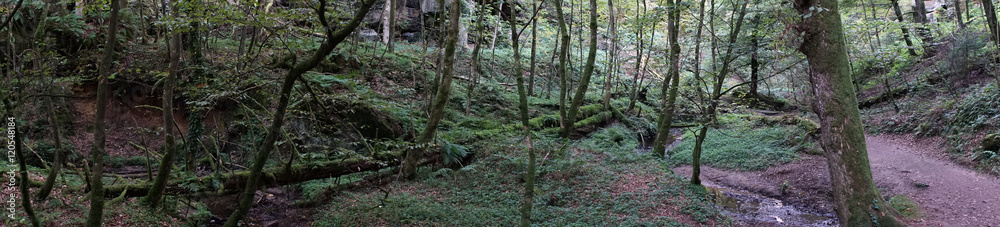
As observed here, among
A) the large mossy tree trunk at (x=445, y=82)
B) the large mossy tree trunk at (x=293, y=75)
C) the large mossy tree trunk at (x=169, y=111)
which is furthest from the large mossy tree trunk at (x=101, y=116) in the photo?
the large mossy tree trunk at (x=445, y=82)

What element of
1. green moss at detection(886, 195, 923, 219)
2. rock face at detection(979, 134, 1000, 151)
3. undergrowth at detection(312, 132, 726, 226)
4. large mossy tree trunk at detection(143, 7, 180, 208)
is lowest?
undergrowth at detection(312, 132, 726, 226)

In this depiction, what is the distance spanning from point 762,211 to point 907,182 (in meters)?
3.61

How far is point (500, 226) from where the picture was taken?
23.4 feet

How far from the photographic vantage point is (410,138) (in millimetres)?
11211

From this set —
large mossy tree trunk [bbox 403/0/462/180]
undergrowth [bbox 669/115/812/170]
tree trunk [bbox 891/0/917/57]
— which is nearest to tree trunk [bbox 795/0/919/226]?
large mossy tree trunk [bbox 403/0/462/180]

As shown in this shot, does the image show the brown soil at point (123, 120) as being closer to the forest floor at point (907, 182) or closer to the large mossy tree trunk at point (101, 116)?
the large mossy tree trunk at point (101, 116)

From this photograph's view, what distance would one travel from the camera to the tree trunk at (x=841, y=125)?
658 centimetres

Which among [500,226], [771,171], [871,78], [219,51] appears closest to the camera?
[500,226]

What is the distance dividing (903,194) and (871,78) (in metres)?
15.1

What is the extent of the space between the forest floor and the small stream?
37 centimetres

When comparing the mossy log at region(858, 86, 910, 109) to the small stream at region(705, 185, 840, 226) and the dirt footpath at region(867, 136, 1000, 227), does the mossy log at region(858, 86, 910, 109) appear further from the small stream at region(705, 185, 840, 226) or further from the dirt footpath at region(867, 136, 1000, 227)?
the small stream at region(705, 185, 840, 226)

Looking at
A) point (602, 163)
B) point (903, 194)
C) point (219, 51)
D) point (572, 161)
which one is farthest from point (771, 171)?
point (219, 51)

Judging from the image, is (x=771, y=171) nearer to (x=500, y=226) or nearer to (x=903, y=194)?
(x=903, y=194)

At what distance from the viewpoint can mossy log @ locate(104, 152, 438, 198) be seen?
6.55m
